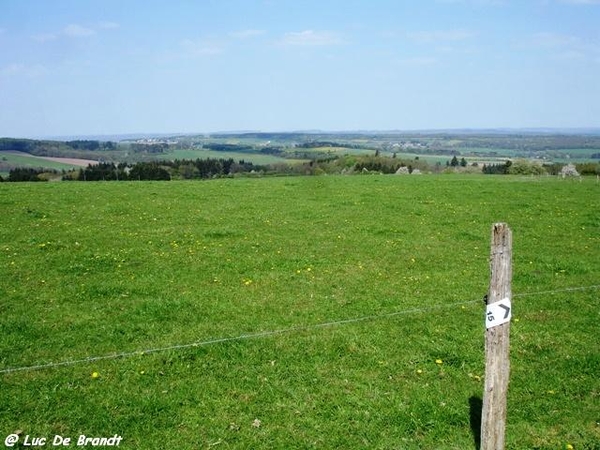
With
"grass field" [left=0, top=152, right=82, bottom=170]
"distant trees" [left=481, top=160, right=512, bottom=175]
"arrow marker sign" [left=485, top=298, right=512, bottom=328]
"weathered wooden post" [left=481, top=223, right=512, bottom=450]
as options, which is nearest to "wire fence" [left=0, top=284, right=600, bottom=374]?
Result: "weathered wooden post" [left=481, top=223, right=512, bottom=450]

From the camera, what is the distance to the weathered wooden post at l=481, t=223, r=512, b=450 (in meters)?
5.97

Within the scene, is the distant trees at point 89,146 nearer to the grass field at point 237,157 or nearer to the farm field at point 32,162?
the grass field at point 237,157

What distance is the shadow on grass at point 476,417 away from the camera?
7.21 m

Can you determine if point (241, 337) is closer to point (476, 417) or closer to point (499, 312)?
point (476, 417)

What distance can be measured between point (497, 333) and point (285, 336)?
5.21 m

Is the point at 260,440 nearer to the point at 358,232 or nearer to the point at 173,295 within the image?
the point at 173,295

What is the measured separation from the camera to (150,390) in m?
8.27

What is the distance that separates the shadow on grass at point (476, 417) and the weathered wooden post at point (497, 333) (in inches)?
36.0

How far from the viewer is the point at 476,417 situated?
7.71m

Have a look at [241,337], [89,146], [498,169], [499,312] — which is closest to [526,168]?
[498,169]

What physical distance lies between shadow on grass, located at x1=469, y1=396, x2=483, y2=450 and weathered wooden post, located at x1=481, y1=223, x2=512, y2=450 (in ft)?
3.00

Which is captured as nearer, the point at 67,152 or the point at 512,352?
the point at 512,352

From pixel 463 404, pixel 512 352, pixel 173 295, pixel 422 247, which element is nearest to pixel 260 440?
pixel 463 404

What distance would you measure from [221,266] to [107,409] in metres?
8.03
